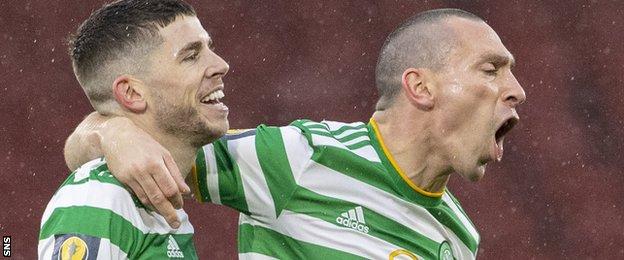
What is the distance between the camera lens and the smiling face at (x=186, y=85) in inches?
126

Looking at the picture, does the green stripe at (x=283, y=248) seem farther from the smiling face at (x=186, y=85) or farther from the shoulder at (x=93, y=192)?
the shoulder at (x=93, y=192)

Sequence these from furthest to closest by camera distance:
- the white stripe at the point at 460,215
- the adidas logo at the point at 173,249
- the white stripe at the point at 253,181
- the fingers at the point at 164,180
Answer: the white stripe at the point at 460,215 < the white stripe at the point at 253,181 < the adidas logo at the point at 173,249 < the fingers at the point at 164,180

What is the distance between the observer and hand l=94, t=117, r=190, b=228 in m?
2.94

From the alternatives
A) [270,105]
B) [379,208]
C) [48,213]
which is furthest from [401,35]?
[270,105]

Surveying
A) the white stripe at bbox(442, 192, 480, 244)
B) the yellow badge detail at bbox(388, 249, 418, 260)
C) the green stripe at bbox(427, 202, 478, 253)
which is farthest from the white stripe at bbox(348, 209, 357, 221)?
the white stripe at bbox(442, 192, 480, 244)

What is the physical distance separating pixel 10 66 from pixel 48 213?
3330 mm

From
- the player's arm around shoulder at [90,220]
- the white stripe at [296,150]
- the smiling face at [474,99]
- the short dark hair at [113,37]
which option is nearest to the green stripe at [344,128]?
the white stripe at [296,150]

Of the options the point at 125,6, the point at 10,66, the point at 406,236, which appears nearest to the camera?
the point at 125,6

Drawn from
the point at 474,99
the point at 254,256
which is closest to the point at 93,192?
the point at 254,256

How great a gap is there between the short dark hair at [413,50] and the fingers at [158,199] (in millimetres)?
935

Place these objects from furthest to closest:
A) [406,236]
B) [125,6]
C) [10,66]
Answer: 1. [10,66]
2. [406,236]
3. [125,6]

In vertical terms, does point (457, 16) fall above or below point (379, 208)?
above

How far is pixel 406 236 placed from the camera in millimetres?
3531

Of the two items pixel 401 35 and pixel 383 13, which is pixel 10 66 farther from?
pixel 401 35
